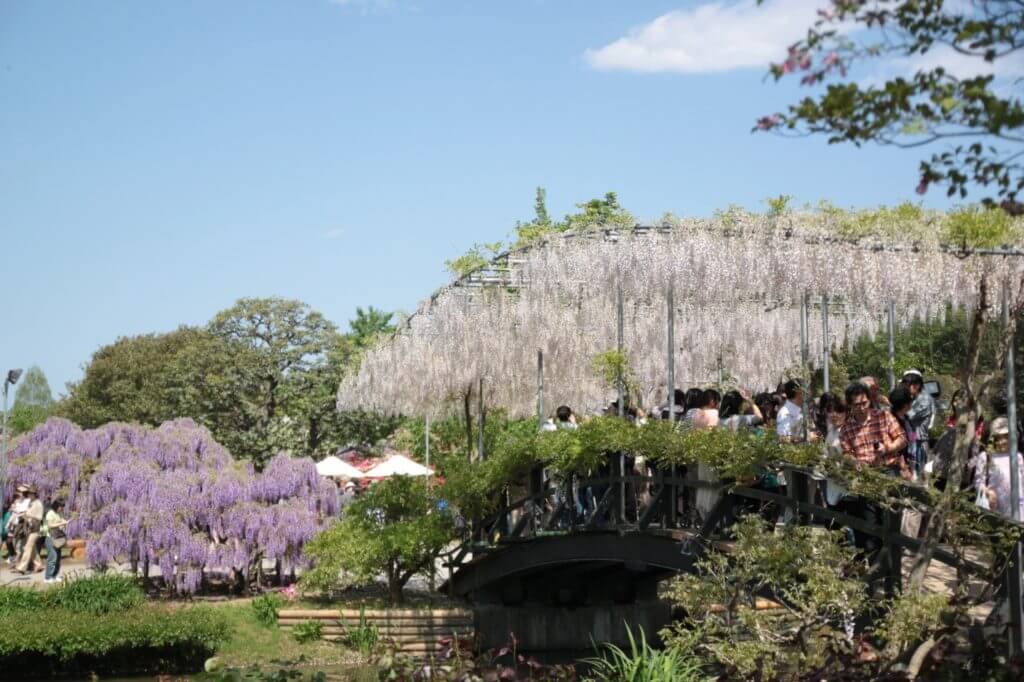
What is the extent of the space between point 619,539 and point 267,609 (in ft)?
22.9

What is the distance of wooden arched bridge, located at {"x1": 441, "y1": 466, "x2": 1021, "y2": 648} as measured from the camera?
455 inches

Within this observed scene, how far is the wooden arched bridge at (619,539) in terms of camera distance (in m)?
11.5

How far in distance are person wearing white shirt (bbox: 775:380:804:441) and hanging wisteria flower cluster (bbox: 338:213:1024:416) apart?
203 centimetres

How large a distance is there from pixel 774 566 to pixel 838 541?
0.57 m

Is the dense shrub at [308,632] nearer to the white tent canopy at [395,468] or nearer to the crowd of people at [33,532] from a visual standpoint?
the crowd of people at [33,532]

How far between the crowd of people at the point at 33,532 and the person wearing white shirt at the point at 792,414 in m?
13.8

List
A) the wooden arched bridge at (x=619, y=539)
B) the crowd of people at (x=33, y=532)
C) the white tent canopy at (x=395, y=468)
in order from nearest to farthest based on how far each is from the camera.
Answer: the wooden arched bridge at (x=619, y=539) < the crowd of people at (x=33, y=532) < the white tent canopy at (x=395, y=468)

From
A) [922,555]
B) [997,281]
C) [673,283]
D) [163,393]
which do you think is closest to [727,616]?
[922,555]

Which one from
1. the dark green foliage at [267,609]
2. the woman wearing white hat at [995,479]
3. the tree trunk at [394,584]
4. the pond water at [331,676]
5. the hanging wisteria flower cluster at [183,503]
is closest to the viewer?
the woman wearing white hat at [995,479]

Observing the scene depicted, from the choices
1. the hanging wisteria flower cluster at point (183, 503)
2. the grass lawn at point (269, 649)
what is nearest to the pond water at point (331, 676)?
the grass lawn at point (269, 649)

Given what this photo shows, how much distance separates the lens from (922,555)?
987 cm

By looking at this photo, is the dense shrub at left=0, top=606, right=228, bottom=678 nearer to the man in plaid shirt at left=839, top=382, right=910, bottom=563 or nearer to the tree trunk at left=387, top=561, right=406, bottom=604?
the tree trunk at left=387, top=561, right=406, bottom=604

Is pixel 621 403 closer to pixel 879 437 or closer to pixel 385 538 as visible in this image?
pixel 879 437

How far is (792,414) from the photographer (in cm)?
1375
